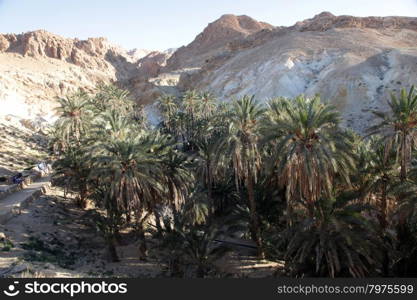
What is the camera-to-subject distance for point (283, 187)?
25.2 m

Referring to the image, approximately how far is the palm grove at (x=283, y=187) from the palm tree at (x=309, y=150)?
0.05m

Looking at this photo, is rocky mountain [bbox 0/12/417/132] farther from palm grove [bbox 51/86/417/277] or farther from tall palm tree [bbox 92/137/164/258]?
tall palm tree [bbox 92/137/164/258]

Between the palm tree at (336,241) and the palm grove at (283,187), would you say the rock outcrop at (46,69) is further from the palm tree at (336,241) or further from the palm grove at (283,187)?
the palm tree at (336,241)

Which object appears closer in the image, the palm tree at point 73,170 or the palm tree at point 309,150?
the palm tree at point 309,150

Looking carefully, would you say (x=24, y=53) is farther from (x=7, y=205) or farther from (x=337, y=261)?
(x=337, y=261)

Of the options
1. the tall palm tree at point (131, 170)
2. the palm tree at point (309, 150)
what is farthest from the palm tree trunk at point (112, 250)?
the palm tree at point (309, 150)

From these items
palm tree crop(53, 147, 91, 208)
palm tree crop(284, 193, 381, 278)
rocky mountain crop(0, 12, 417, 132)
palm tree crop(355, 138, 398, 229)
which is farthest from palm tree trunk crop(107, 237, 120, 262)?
rocky mountain crop(0, 12, 417, 132)

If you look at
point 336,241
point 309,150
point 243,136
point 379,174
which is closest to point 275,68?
point 243,136

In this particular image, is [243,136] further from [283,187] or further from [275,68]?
[275,68]

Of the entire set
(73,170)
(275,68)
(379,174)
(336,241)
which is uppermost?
(275,68)

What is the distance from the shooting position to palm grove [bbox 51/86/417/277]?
18031 millimetres

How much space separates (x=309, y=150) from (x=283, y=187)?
26.1 ft

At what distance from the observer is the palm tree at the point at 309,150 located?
57.3 feet

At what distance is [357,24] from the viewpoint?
4739 inches
